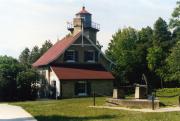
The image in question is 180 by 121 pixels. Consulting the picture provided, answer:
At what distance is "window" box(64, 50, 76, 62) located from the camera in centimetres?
5631

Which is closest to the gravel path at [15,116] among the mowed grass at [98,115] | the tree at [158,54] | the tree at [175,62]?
the mowed grass at [98,115]

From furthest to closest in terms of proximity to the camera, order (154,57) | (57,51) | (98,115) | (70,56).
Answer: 1. (154,57)
2. (57,51)
3. (70,56)
4. (98,115)

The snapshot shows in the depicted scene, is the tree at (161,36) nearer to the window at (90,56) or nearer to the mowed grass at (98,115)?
the window at (90,56)

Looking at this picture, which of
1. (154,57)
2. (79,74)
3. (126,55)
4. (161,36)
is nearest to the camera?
(79,74)

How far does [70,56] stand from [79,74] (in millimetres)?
3653

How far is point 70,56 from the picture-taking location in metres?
56.7

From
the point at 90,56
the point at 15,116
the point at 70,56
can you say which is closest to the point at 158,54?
the point at 90,56

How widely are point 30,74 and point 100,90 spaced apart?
919 cm

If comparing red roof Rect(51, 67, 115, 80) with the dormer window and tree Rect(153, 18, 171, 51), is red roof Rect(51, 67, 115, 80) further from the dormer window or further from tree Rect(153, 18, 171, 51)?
tree Rect(153, 18, 171, 51)

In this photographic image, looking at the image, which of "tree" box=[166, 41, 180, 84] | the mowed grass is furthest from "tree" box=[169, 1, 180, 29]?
the mowed grass

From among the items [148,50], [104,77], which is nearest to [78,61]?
[104,77]

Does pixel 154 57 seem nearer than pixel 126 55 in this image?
Yes

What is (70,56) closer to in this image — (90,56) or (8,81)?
(90,56)

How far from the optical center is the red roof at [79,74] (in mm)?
52281
